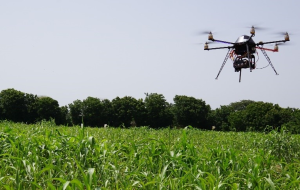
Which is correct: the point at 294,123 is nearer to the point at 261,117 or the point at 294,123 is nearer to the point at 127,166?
→ the point at 261,117

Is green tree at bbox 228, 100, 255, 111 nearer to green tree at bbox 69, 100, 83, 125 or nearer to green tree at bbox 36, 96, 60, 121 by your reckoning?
green tree at bbox 69, 100, 83, 125

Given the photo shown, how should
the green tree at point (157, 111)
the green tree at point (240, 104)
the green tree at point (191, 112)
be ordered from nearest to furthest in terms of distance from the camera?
the green tree at point (157, 111) → the green tree at point (191, 112) → the green tree at point (240, 104)

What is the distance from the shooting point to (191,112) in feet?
245

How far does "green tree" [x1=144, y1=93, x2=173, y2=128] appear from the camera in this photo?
72250 mm

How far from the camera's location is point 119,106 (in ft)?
231

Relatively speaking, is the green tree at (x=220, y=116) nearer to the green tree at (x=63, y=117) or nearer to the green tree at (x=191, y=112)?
the green tree at (x=191, y=112)

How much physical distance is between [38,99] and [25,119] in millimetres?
4129

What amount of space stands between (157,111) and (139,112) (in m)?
4.00

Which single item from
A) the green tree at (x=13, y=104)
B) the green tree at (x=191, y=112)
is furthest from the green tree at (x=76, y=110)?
the green tree at (x=191, y=112)

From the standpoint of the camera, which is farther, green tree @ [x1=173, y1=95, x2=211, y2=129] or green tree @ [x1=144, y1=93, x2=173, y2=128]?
green tree @ [x1=173, y1=95, x2=211, y2=129]

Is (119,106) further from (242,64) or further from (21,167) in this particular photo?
(21,167)

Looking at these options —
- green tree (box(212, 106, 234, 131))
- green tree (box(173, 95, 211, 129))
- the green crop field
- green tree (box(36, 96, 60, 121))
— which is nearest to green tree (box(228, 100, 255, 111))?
green tree (box(212, 106, 234, 131))

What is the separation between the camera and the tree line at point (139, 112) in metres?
62.4

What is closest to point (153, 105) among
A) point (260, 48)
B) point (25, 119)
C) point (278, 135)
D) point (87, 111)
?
point (87, 111)
